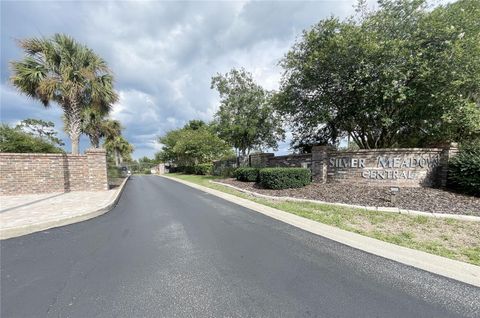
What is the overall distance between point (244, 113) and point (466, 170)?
13053 millimetres

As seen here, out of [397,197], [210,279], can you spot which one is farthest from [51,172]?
[397,197]

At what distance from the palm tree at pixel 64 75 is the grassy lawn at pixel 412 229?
1097 cm

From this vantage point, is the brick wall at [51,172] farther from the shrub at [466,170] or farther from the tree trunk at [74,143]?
the shrub at [466,170]

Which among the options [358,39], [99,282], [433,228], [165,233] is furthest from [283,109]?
[99,282]

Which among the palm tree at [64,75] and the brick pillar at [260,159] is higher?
the palm tree at [64,75]

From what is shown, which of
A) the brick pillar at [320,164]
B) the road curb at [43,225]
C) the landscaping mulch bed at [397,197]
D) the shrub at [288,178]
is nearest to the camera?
the road curb at [43,225]

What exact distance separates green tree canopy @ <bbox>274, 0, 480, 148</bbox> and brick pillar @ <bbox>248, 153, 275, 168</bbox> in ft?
14.6

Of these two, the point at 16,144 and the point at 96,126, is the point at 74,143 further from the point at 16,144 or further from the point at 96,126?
the point at 16,144

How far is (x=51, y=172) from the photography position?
32.5 ft

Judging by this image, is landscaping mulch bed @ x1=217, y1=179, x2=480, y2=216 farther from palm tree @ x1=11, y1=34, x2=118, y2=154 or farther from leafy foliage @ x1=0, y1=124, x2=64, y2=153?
leafy foliage @ x1=0, y1=124, x2=64, y2=153

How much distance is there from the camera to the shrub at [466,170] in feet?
24.0

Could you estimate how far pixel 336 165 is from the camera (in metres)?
10.4

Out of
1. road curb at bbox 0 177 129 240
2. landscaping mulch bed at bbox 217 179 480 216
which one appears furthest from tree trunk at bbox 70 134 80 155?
landscaping mulch bed at bbox 217 179 480 216

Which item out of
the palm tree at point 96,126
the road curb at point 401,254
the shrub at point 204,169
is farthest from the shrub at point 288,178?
the shrub at point 204,169
